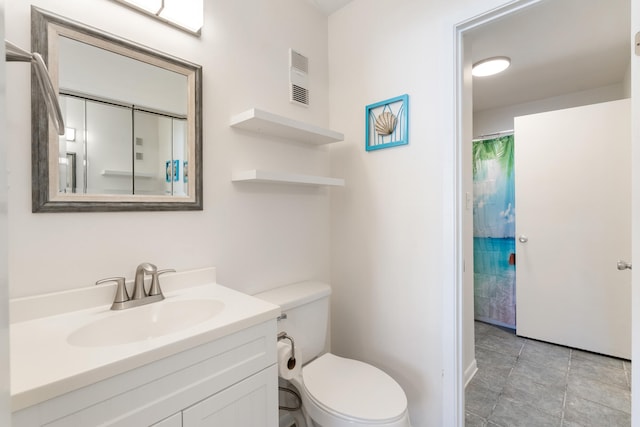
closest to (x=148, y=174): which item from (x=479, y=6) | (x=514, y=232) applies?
(x=479, y=6)

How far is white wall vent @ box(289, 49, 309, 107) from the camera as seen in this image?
1666 mm

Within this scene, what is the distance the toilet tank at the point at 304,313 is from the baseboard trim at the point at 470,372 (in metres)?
1.12

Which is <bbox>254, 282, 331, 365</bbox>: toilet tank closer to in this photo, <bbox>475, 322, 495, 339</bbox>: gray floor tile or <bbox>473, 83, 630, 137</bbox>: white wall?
<bbox>475, 322, 495, 339</bbox>: gray floor tile

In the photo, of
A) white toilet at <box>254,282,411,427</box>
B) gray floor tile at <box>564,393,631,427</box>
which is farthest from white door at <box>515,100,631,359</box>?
white toilet at <box>254,282,411,427</box>

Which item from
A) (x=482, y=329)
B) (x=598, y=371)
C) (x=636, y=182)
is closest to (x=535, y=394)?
(x=598, y=371)

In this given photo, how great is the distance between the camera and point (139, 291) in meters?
1.06

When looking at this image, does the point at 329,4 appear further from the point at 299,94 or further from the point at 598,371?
the point at 598,371

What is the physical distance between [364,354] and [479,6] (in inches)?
74.5

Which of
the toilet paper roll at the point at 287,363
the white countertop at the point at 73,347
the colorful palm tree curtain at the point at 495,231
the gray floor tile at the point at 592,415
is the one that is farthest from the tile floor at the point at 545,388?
the white countertop at the point at 73,347

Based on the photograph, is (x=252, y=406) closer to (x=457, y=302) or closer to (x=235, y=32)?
(x=457, y=302)

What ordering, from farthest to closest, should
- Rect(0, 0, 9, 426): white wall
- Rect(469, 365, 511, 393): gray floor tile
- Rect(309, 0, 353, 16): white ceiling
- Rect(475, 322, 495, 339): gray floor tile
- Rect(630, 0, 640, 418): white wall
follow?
Rect(475, 322, 495, 339): gray floor tile → Rect(469, 365, 511, 393): gray floor tile → Rect(309, 0, 353, 16): white ceiling → Rect(630, 0, 640, 418): white wall → Rect(0, 0, 9, 426): white wall

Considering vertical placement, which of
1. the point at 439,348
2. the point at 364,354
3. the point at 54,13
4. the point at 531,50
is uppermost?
the point at 531,50

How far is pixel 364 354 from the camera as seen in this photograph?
5.74ft

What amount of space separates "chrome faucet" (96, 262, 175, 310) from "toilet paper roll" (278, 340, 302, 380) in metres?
0.51
